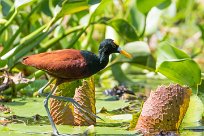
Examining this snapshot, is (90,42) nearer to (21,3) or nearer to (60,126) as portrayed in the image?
(21,3)

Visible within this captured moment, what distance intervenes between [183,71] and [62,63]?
2.34 ft

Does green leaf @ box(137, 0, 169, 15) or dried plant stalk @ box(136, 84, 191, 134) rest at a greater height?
green leaf @ box(137, 0, 169, 15)

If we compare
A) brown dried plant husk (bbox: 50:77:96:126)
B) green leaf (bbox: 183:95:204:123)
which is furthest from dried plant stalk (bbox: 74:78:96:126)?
green leaf (bbox: 183:95:204:123)

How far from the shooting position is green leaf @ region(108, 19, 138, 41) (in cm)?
502

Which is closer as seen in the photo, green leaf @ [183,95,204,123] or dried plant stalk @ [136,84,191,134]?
dried plant stalk @ [136,84,191,134]

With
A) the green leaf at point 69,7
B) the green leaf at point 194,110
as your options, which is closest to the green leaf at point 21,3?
the green leaf at point 69,7

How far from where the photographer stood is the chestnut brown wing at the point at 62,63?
3367 millimetres

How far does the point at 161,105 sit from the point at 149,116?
8 cm

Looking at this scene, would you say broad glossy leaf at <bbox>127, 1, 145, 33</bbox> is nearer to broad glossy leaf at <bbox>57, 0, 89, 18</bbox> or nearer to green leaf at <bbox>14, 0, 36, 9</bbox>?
broad glossy leaf at <bbox>57, 0, 89, 18</bbox>

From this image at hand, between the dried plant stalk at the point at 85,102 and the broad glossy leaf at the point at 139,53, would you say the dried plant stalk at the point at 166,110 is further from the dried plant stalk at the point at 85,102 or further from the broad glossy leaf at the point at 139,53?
the broad glossy leaf at the point at 139,53

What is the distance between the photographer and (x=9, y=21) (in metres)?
4.54

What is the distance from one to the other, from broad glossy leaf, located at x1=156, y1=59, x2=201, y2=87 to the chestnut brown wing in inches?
17.6

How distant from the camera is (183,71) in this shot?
370cm

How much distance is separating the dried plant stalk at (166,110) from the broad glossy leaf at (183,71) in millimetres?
220
